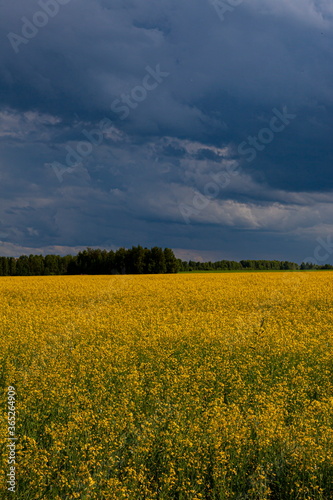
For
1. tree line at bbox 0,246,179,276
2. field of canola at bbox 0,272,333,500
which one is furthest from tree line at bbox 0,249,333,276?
field of canola at bbox 0,272,333,500

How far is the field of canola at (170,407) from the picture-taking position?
4.87 meters

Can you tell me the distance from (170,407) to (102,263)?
63.4 meters

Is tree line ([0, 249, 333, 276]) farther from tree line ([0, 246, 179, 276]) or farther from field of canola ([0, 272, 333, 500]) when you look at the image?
field of canola ([0, 272, 333, 500])

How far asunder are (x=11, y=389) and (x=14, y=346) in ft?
13.3

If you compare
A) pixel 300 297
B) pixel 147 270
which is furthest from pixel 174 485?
pixel 147 270

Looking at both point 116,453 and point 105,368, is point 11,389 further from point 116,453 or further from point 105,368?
point 116,453

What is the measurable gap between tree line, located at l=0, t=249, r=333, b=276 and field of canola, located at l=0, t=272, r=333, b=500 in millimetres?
49595

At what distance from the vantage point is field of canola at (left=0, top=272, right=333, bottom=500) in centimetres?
487

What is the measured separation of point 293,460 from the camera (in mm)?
5188

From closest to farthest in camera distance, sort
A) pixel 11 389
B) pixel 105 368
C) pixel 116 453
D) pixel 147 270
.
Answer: pixel 116 453
pixel 11 389
pixel 105 368
pixel 147 270

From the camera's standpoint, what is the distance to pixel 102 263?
6869 centimetres

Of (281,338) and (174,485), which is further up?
(281,338)

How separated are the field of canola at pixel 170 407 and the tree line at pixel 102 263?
163 ft

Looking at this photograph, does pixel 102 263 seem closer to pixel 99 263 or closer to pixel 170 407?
pixel 99 263
